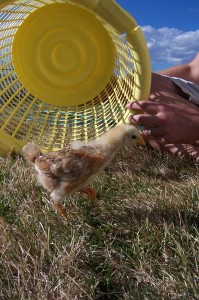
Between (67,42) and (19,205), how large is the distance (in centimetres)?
142

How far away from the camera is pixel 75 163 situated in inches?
85.8

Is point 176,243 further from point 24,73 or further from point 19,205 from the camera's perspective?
point 24,73

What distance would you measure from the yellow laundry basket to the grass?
61cm

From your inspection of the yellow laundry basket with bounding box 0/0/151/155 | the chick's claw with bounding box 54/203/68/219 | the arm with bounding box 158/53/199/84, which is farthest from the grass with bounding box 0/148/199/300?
the arm with bounding box 158/53/199/84

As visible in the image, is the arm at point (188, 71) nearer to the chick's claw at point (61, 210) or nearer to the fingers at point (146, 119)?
the fingers at point (146, 119)

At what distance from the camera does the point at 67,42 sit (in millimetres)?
3178

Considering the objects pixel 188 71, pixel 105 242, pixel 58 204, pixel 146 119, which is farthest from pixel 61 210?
pixel 188 71

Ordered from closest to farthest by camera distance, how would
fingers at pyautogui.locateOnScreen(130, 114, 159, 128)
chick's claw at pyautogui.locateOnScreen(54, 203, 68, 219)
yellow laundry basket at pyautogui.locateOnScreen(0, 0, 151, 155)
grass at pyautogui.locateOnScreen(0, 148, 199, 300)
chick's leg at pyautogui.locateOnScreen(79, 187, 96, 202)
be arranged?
grass at pyautogui.locateOnScreen(0, 148, 199, 300)
chick's claw at pyautogui.locateOnScreen(54, 203, 68, 219)
chick's leg at pyautogui.locateOnScreen(79, 187, 96, 202)
fingers at pyautogui.locateOnScreen(130, 114, 159, 128)
yellow laundry basket at pyautogui.locateOnScreen(0, 0, 151, 155)

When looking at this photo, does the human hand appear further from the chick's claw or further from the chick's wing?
the chick's claw

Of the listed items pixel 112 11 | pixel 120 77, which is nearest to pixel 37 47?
pixel 120 77

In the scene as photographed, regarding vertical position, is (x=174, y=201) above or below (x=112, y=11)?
below

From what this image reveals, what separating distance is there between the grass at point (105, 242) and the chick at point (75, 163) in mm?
114

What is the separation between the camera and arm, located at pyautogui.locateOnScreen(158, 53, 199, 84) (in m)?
4.14

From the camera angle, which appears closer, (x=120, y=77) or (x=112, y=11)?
(x=112, y=11)
